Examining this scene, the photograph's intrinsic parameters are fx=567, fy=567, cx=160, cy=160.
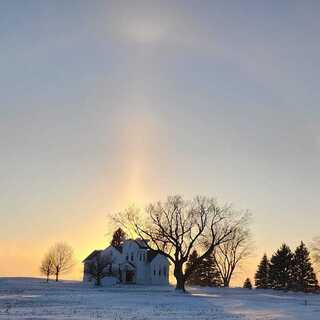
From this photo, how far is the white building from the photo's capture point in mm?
106688

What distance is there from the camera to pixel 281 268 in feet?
357

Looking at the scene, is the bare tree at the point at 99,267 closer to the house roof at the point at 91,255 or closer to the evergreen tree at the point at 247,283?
the house roof at the point at 91,255

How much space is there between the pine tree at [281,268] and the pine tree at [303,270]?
3.31ft

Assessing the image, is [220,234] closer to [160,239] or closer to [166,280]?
[160,239]

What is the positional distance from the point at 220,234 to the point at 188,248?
507 cm

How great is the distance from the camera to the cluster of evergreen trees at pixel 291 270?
10706cm

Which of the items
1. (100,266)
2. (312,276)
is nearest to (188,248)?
(100,266)

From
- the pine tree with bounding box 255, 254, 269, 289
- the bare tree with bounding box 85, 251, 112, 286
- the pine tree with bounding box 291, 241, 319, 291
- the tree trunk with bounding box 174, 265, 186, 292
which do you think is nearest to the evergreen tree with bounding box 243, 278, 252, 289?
the pine tree with bounding box 255, 254, 269, 289

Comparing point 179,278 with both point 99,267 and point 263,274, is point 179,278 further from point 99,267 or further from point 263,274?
point 263,274

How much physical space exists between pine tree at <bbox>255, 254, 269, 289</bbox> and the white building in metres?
19.0

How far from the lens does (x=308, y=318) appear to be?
32906 millimetres

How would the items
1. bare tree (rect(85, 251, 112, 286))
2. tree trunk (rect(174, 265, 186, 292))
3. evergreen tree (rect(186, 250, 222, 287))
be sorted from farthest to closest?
evergreen tree (rect(186, 250, 222, 287)) → bare tree (rect(85, 251, 112, 286)) → tree trunk (rect(174, 265, 186, 292))

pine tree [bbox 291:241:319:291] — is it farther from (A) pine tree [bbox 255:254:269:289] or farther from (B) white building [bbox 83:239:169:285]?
(B) white building [bbox 83:239:169:285]

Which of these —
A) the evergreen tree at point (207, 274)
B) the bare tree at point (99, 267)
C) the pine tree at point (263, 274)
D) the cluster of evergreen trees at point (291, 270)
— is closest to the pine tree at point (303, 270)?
the cluster of evergreen trees at point (291, 270)
